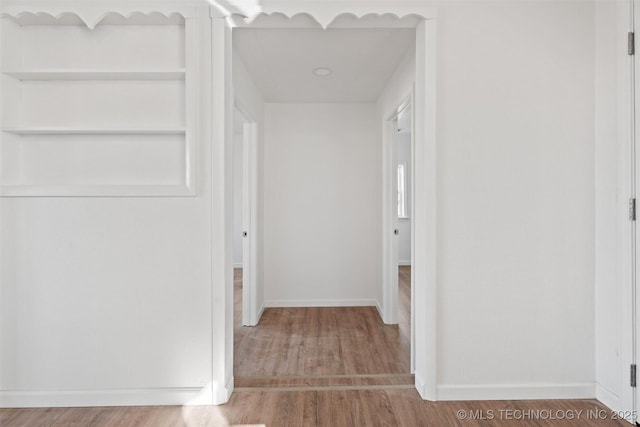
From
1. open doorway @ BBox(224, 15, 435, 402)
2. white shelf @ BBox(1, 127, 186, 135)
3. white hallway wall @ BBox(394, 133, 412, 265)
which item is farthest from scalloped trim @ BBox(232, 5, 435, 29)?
white hallway wall @ BBox(394, 133, 412, 265)

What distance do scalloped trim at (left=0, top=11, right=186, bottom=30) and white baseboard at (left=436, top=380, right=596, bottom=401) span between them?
2.67 metres

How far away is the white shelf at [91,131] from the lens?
213cm

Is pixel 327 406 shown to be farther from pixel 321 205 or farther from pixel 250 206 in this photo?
pixel 321 205

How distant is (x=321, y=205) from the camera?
4445 millimetres

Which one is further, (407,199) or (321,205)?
(407,199)

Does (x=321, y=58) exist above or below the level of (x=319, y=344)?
above

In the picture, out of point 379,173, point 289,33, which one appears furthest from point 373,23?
point 379,173

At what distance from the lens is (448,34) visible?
7.32 feet

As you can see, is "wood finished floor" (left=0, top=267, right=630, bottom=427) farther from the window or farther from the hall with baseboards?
the window

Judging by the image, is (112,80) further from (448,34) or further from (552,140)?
(552,140)

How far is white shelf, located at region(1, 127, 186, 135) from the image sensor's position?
2135 millimetres

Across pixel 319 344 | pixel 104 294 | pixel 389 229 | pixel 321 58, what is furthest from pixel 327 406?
pixel 321 58

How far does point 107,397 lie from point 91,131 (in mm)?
1529

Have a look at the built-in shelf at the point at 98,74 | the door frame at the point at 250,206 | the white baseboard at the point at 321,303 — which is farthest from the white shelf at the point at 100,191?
the white baseboard at the point at 321,303
